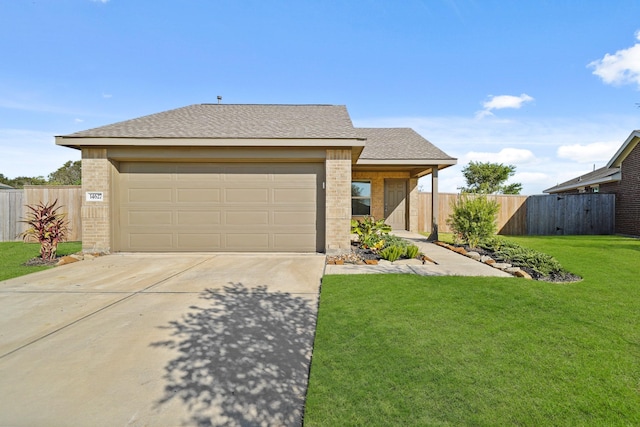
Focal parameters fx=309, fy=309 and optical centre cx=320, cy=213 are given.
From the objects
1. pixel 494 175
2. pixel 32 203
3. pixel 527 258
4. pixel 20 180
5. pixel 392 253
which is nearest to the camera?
pixel 527 258

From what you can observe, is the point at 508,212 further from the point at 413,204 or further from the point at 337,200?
the point at 337,200

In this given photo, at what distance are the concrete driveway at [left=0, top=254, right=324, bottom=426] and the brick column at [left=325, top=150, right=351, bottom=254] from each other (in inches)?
102

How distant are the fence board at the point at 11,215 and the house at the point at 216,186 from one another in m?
5.43

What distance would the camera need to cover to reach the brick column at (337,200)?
26.7 feet

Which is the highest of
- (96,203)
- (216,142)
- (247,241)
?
(216,142)

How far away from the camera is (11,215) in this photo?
1126 centimetres

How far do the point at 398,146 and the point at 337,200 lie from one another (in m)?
6.02

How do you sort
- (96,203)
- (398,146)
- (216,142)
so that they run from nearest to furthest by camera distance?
(216,142), (96,203), (398,146)

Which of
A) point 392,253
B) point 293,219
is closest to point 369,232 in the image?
point 392,253

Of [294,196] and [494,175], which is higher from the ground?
[494,175]

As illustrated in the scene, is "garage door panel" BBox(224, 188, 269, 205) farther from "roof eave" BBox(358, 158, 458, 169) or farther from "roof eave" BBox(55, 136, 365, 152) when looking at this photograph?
"roof eave" BBox(358, 158, 458, 169)

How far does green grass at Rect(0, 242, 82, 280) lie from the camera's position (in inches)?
251

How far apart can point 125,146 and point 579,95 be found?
15.5 m

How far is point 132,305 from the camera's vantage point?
171 inches
